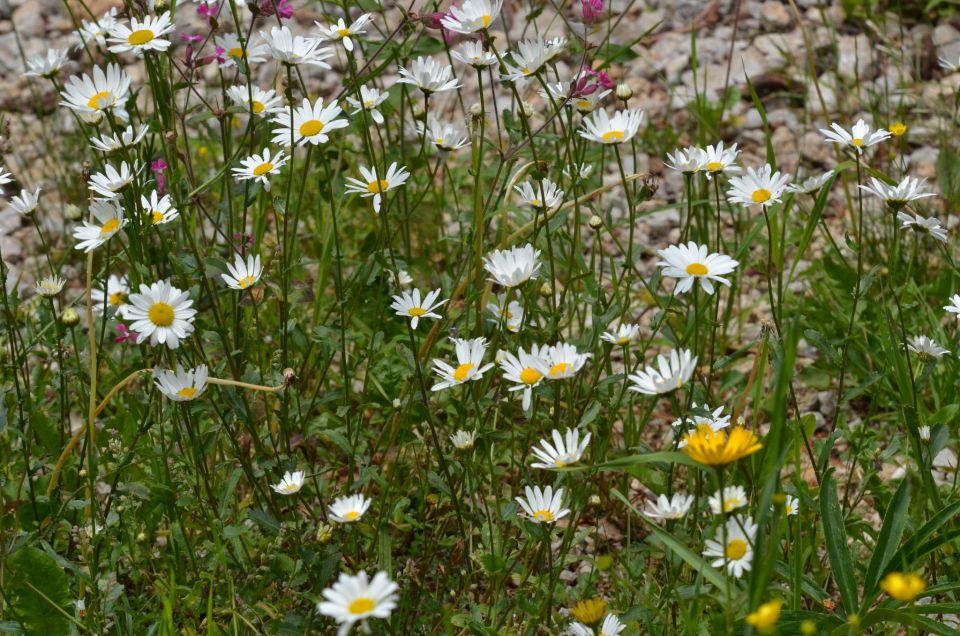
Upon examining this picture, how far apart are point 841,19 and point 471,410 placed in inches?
111

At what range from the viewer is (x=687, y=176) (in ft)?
6.52

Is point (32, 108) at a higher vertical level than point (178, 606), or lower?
higher

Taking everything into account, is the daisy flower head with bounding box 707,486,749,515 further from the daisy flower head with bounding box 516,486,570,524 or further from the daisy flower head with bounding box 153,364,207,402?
the daisy flower head with bounding box 153,364,207,402

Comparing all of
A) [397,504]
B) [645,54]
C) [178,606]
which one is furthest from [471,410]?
[645,54]

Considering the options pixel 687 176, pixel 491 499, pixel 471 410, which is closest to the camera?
pixel 687 176

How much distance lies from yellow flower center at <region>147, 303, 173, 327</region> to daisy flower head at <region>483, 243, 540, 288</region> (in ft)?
1.80

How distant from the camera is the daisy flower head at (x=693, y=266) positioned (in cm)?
173

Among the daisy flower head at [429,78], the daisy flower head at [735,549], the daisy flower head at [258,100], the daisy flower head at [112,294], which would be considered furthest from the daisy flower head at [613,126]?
the daisy flower head at [112,294]

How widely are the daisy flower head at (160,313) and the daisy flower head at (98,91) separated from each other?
1.24 ft

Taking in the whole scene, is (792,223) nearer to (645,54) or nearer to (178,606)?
(645,54)

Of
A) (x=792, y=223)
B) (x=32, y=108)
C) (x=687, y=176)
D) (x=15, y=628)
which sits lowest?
(x=15, y=628)

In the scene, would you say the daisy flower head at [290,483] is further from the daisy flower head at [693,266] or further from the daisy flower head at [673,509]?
the daisy flower head at [693,266]

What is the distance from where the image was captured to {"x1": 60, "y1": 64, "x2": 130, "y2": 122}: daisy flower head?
6.47ft

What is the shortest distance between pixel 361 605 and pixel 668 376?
0.65 meters
